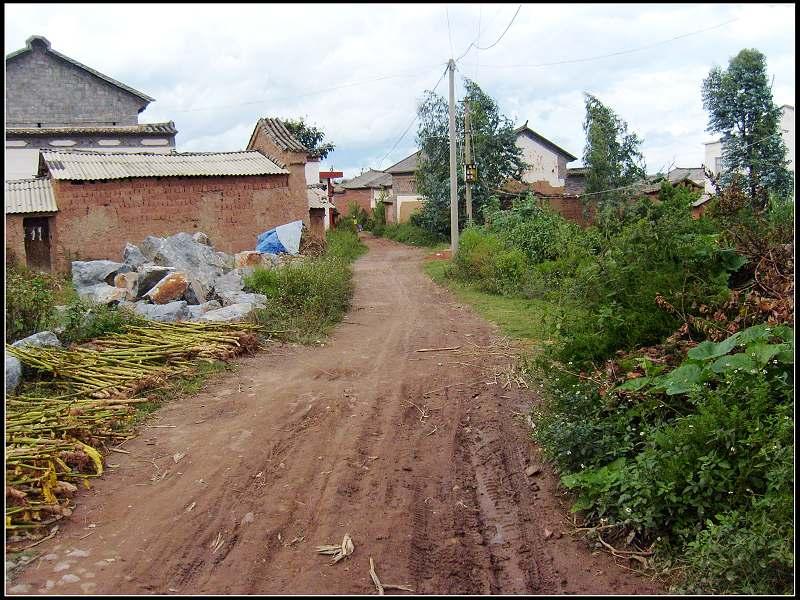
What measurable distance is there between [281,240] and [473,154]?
13.4 meters

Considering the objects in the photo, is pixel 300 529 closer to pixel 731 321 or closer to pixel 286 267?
pixel 731 321

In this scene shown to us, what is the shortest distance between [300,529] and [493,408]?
3.28m

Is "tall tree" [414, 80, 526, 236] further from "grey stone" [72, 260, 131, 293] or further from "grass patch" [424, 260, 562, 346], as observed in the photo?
"grey stone" [72, 260, 131, 293]

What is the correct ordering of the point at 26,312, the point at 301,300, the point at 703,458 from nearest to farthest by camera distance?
the point at 703,458
the point at 26,312
the point at 301,300

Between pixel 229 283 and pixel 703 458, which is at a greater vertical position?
pixel 229 283

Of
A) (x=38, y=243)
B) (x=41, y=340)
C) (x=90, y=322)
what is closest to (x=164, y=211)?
(x=38, y=243)

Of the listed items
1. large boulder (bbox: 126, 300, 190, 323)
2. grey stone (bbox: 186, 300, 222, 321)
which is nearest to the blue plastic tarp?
grey stone (bbox: 186, 300, 222, 321)

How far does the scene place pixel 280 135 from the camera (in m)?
24.1

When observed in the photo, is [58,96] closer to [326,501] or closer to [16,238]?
[16,238]

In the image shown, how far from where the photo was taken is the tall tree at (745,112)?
23.0 metres

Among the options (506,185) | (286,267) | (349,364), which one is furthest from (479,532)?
(506,185)

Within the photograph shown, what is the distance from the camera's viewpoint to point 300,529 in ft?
16.3

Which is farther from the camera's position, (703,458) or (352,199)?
(352,199)

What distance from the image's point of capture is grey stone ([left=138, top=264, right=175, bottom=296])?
1317cm
